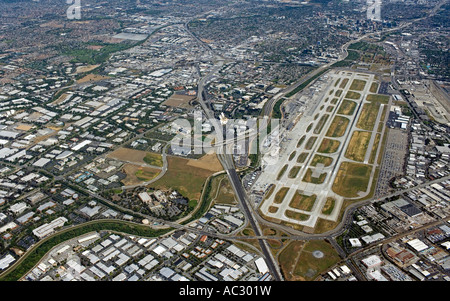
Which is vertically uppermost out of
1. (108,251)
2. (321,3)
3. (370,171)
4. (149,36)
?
(321,3)

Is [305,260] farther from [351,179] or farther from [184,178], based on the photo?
[184,178]

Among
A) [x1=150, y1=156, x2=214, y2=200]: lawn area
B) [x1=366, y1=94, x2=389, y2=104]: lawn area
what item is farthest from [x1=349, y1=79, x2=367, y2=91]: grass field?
[x1=150, y1=156, x2=214, y2=200]: lawn area

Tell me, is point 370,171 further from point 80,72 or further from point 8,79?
point 8,79

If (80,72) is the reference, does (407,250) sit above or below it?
below

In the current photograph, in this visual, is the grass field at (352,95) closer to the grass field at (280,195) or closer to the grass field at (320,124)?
the grass field at (320,124)

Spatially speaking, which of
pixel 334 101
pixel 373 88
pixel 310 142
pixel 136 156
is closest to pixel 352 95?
pixel 334 101

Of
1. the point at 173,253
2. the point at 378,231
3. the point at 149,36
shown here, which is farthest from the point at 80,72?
the point at 378,231

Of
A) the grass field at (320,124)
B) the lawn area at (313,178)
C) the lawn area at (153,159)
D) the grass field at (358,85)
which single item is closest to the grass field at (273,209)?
the lawn area at (313,178)
